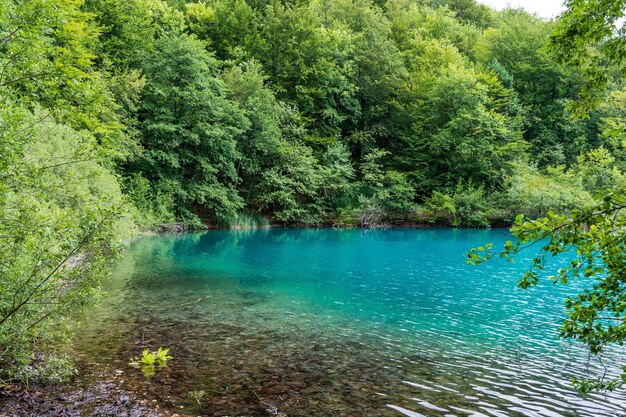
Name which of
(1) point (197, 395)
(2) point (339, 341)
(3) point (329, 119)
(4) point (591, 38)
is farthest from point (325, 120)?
(4) point (591, 38)

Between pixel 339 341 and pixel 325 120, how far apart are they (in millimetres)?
38655

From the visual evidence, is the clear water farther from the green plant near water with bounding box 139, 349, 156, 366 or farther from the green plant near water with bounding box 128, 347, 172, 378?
the green plant near water with bounding box 139, 349, 156, 366

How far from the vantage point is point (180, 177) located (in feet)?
112

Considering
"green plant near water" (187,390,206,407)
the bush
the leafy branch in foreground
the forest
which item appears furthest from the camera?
the bush

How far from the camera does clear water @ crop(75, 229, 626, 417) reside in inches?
269

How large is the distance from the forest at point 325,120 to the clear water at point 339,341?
8341 mm

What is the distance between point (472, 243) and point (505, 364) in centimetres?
2369

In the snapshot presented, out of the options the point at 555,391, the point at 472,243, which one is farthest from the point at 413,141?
the point at 555,391

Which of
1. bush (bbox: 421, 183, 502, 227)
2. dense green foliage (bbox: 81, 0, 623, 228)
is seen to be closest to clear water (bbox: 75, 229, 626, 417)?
dense green foliage (bbox: 81, 0, 623, 228)

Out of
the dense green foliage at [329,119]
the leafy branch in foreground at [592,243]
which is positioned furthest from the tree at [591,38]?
the dense green foliage at [329,119]

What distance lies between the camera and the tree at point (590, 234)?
3.13 metres

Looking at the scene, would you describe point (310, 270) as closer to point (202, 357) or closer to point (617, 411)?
point (202, 357)

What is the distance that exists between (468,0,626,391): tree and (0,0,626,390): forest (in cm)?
1695

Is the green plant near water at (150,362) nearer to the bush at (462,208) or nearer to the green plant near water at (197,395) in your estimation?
the green plant near water at (197,395)
